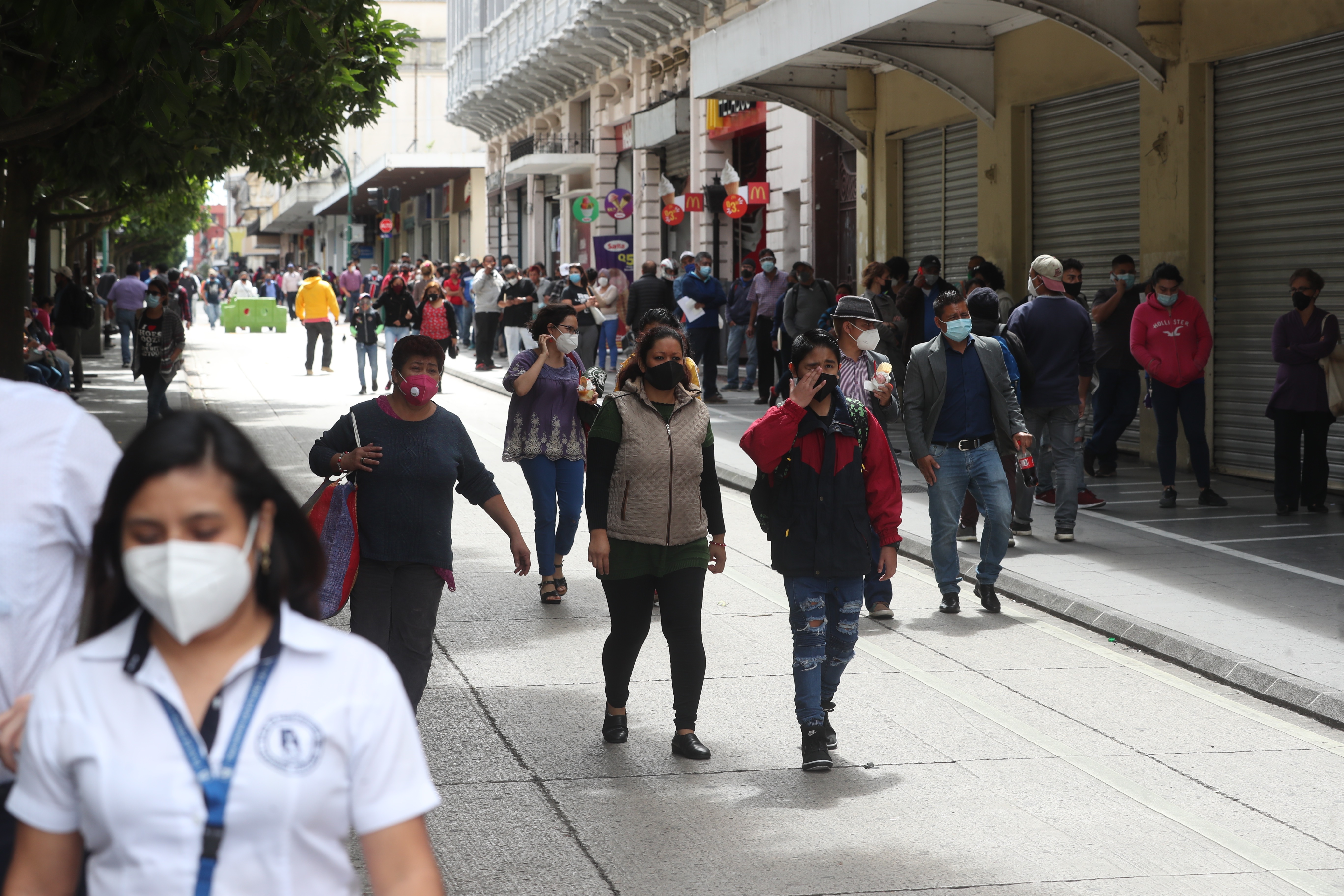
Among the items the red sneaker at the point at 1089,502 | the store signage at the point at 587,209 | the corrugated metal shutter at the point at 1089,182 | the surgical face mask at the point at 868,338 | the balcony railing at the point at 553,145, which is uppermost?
the balcony railing at the point at 553,145

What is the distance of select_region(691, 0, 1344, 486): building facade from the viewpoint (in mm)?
13203

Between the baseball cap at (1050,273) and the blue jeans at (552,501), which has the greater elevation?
the baseball cap at (1050,273)

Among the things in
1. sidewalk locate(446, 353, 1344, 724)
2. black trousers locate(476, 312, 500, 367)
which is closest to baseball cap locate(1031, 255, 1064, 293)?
sidewalk locate(446, 353, 1344, 724)

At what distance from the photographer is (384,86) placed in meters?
18.4

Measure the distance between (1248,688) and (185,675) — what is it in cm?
603

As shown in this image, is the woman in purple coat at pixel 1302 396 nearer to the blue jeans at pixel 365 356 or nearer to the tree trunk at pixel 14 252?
the tree trunk at pixel 14 252

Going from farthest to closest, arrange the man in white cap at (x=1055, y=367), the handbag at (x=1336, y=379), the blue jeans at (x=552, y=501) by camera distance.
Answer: the handbag at (x=1336, y=379)
the man in white cap at (x=1055, y=367)
the blue jeans at (x=552, y=501)

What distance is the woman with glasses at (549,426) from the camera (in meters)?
8.81

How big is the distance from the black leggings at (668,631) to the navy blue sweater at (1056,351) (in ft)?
17.7

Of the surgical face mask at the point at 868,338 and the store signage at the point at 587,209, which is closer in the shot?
the surgical face mask at the point at 868,338

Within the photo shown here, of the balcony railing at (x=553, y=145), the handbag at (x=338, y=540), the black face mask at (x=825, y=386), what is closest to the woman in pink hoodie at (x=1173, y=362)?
the black face mask at (x=825, y=386)

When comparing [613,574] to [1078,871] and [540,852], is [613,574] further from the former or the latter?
[1078,871]

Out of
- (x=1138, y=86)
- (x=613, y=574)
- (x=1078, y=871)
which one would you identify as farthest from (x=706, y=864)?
(x=1138, y=86)

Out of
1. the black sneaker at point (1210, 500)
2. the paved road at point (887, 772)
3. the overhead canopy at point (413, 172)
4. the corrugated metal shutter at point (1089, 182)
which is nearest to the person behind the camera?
the paved road at point (887, 772)
